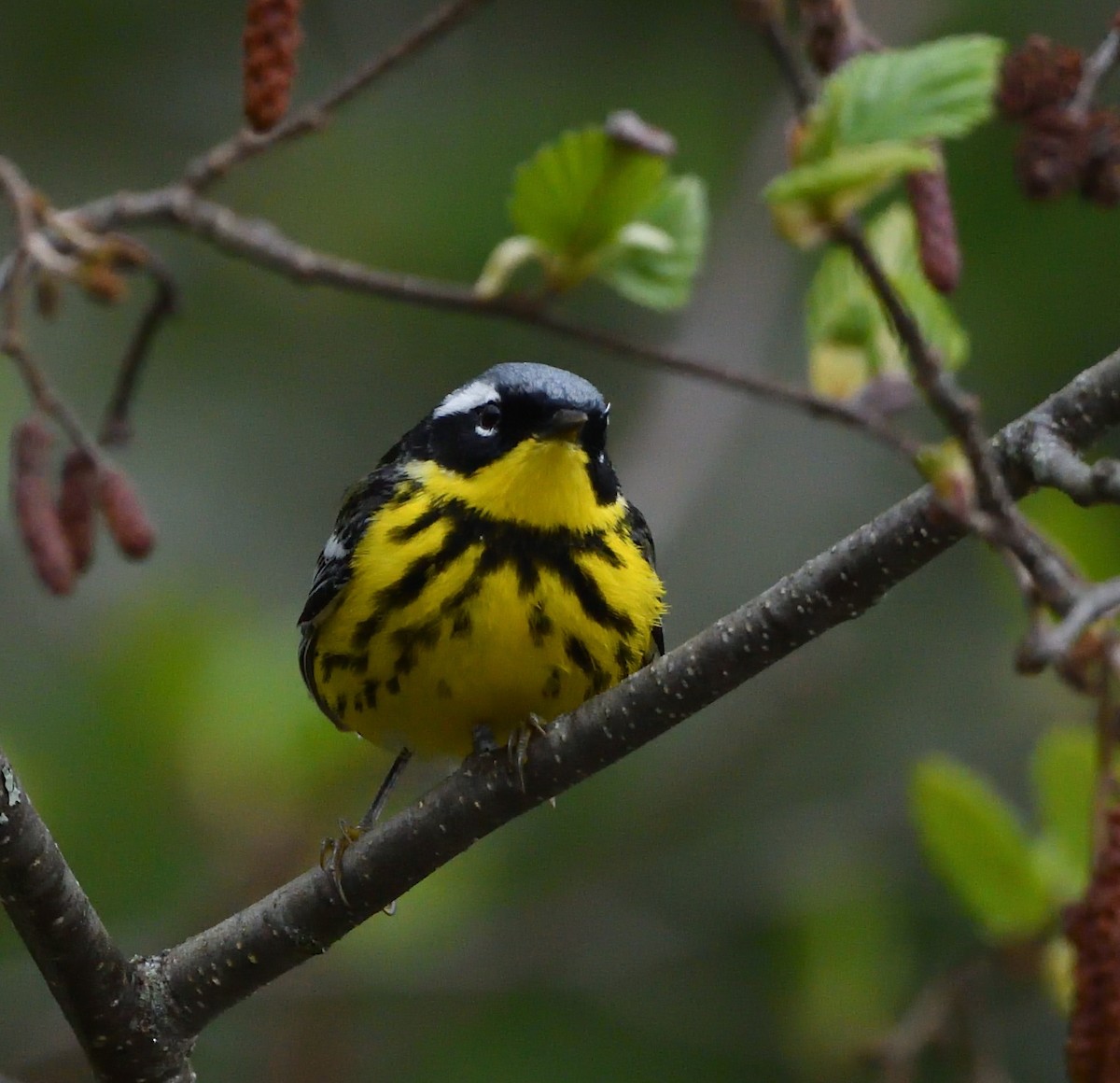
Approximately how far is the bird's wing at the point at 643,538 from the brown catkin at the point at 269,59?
58.0 inches

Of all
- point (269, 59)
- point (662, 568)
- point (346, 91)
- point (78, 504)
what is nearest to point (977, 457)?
point (269, 59)

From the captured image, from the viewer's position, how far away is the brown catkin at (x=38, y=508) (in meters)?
2.86

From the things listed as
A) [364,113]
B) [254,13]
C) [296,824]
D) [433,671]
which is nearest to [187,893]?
[296,824]

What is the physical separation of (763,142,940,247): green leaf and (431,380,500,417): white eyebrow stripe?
1.71m

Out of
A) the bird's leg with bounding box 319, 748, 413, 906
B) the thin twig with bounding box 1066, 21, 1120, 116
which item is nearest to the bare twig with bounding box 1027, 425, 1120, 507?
the thin twig with bounding box 1066, 21, 1120, 116

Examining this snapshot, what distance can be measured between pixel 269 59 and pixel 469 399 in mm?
1349

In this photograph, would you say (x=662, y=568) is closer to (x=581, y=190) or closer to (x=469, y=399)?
(x=469, y=399)

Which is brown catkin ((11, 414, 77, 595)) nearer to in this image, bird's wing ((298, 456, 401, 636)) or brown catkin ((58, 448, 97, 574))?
brown catkin ((58, 448, 97, 574))

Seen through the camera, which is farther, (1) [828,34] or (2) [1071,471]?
(1) [828,34]

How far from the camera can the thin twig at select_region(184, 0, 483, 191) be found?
286 cm

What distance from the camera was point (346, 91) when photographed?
2986mm

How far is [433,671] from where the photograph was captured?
339 cm

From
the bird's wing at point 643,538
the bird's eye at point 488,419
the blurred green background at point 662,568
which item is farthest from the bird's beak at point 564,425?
the blurred green background at point 662,568

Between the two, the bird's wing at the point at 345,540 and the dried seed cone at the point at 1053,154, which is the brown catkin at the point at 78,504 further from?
the dried seed cone at the point at 1053,154
